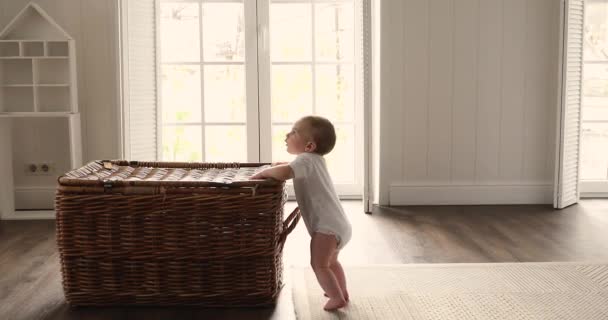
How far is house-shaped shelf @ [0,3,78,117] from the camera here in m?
4.49

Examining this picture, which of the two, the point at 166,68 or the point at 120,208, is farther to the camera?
the point at 166,68

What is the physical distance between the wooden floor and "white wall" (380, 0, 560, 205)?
0.20m

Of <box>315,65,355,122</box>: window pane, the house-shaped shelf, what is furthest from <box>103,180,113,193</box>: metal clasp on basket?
<box>315,65,355,122</box>: window pane

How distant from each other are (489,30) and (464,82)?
14.4 inches

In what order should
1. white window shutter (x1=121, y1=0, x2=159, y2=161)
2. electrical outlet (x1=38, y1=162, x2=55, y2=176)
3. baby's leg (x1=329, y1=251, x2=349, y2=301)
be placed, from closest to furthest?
baby's leg (x1=329, y1=251, x2=349, y2=301) < white window shutter (x1=121, y1=0, x2=159, y2=161) < electrical outlet (x1=38, y1=162, x2=55, y2=176)

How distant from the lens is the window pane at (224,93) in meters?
5.04

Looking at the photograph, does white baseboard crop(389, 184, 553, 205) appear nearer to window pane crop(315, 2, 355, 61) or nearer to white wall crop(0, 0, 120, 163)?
window pane crop(315, 2, 355, 61)

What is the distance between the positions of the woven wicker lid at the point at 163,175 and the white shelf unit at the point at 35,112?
1433mm

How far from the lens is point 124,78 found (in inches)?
174

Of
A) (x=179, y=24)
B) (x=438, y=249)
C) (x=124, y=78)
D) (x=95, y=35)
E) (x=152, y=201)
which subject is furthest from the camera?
(x=179, y=24)

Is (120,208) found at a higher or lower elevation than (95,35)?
lower

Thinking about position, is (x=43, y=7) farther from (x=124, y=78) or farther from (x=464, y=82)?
(x=464, y=82)

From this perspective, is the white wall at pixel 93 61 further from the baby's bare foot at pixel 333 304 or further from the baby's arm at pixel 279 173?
the baby's bare foot at pixel 333 304

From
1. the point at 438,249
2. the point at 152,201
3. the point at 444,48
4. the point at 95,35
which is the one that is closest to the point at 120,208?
the point at 152,201
